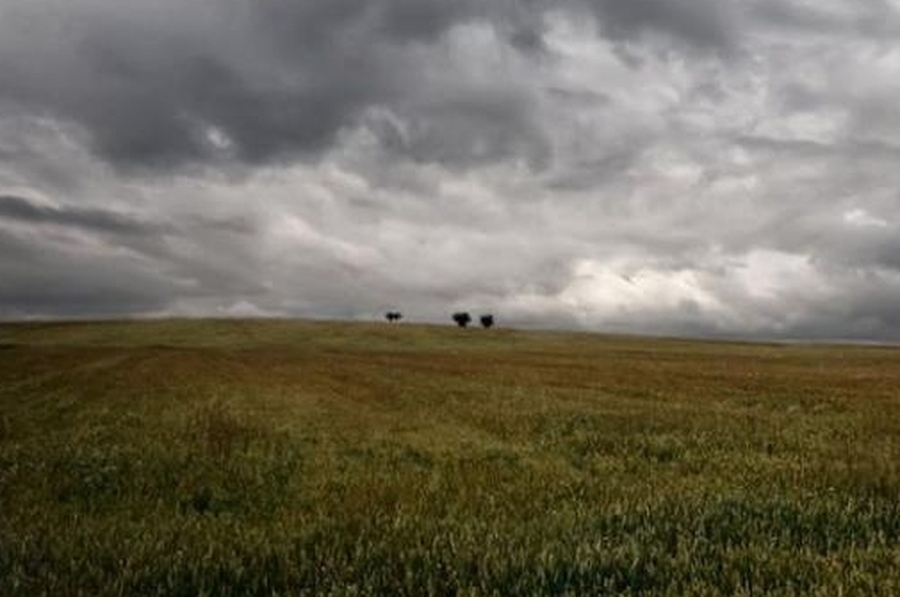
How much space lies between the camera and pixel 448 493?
14.1m

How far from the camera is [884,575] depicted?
7848mm

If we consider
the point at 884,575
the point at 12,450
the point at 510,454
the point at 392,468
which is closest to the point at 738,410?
the point at 510,454

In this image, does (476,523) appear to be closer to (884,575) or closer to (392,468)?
(884,575)

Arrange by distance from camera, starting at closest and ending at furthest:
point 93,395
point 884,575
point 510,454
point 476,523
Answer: point 884,575
point 476,523
point 510,454
point 93,395

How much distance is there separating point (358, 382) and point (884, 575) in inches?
1546

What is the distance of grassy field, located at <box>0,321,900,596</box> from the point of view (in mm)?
8344

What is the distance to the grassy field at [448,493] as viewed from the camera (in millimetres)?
8344

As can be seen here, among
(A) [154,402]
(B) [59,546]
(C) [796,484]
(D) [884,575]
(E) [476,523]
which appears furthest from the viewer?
(A) [154,402]

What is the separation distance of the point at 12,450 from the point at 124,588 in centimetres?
1328

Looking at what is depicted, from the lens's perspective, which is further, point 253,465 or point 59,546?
point 253,465

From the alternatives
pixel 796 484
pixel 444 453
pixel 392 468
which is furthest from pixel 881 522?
pixel 444 453

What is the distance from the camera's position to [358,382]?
152 ft

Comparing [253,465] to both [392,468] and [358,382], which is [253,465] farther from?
[358,382]

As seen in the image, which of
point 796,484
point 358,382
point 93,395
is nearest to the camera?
point 796,484
